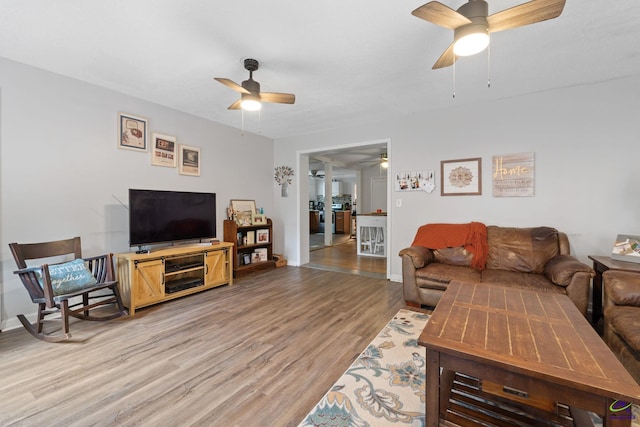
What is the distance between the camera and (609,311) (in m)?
1.94

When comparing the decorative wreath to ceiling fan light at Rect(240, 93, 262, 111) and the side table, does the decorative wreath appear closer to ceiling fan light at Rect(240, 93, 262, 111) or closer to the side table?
ceiling fan light at Rect(240, 93, 262, 111)

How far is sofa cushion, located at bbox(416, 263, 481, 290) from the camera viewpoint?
2.69 metres

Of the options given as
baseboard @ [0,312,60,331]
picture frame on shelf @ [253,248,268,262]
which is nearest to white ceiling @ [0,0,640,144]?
baseboard @ [0,312,60,331]

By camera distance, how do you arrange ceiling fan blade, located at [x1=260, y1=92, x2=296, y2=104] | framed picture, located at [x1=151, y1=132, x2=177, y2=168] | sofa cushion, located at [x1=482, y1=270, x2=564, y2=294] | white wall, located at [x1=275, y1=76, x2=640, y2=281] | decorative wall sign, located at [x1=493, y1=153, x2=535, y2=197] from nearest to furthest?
sofa cushion, located at [x1=482, y1=270, x2=564, y2=294], ceiling fan blade, located at [x1=260, y1=92, x2=296, y2=104], white wall, located at [x1=275, y1=76, x2=640, y2=281], decorative wall sign, located at [x1=493, y1=153, x2=535, y2=197], framed picture, located at [x1=151, y1=132, x2=177, y2=168]

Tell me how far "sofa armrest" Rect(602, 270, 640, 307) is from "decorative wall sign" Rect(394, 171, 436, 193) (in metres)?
2.02

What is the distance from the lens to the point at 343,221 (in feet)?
33.6

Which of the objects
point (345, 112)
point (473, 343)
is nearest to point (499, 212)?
point (345, 112)

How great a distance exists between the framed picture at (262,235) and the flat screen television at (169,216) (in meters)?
0.95

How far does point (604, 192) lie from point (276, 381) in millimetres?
3777

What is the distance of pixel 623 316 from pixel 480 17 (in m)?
2.16

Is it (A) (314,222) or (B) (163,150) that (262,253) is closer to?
(B) (163,150)

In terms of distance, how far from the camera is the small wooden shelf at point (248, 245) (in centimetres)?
427

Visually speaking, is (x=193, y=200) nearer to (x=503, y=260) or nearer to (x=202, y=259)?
(x=202, y=259)

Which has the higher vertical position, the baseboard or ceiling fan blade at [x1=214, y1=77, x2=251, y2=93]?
ceiling fan blade at [x1=214, y1=77, x2=251, y2=93]
